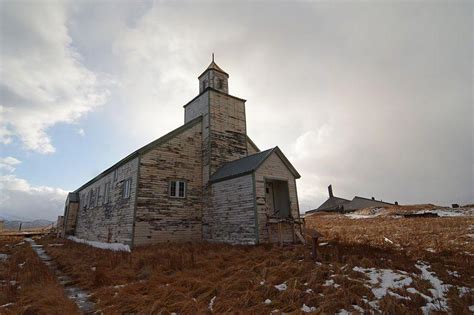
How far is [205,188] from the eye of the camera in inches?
712

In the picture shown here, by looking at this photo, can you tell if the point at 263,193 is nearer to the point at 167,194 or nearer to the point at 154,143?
the point at 167,194

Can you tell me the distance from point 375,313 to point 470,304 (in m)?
2.20

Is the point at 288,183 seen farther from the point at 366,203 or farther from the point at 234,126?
the point at 366,203

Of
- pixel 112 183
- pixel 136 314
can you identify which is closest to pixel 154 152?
pixel 112 183

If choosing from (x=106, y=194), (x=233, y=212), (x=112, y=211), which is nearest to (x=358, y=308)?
(x=233, y=212)

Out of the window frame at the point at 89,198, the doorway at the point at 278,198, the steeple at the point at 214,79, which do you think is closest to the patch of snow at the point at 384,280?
the doorway at the point at 278,198

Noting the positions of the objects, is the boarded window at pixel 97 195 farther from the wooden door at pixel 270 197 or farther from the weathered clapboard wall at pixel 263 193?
the weathered clapboard wall at pixel 263 193

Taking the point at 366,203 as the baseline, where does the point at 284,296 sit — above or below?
below

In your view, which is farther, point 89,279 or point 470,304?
point 89,279

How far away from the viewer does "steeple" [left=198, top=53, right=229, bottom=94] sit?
2158 centimetres

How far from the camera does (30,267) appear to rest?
10859 mm

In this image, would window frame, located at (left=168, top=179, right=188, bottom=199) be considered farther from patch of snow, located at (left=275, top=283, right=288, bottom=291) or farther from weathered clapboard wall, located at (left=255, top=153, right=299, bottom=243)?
patch of snow, located at (left=275, top=283, right=288, bottom=291)

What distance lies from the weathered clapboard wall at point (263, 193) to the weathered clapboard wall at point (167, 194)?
16.7 feet

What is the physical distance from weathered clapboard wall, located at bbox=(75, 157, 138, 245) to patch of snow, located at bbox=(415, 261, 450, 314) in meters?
13.9
